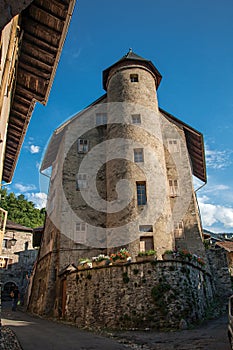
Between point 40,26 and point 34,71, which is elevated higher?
point 40,26

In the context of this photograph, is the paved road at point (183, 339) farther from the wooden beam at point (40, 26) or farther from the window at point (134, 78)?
the window at point (134, 78)

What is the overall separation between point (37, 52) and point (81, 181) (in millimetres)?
15243

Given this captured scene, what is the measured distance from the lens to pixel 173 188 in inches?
810

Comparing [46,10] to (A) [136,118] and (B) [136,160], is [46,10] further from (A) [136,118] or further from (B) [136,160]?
(A) [136,118]

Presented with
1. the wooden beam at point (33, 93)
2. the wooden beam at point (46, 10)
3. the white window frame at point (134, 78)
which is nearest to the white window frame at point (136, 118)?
the white window frame at point (134, 78)

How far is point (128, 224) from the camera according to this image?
16.6 meters

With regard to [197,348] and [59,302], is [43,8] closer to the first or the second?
[197,348]

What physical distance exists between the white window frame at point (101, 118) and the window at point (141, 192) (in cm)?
733

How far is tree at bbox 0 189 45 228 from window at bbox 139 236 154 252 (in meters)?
32.6

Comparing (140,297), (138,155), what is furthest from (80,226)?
(140,297)

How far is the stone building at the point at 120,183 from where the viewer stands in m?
17.0

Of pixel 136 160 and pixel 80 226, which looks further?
pixel 80 226

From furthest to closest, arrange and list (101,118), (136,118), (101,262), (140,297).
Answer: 1. (101,118)
2. (136,118)
3. (101,262)
4. (140,297)

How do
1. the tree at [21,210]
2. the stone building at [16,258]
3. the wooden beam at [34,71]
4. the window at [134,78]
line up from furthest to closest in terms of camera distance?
the tree at [21,210] < the stone building at [16,258] < the window at [134,78] < the wooden beam at [34,71]
